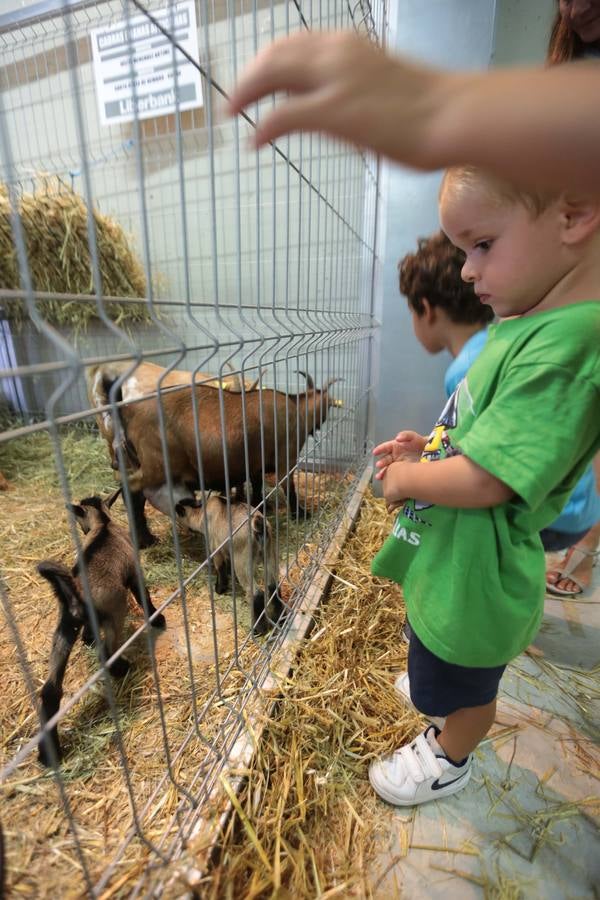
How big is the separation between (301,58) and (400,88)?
86 mm

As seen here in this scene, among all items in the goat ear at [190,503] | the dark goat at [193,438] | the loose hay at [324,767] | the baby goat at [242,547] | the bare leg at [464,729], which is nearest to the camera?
the loose hay at [324,767]

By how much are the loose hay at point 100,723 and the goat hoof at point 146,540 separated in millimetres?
43

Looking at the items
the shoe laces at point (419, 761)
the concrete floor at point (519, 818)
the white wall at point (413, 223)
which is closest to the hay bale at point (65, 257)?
the white wall at point (413, 223)

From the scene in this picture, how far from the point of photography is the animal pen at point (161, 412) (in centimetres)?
84

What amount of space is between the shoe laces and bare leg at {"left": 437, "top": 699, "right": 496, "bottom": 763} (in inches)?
1.6

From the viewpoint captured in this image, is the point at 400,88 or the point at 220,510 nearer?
the point at 400,88

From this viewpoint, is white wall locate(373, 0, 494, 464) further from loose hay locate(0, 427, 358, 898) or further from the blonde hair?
the blonde hair

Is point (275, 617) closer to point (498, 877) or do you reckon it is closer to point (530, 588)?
point (498, 877)

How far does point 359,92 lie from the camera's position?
33 cm

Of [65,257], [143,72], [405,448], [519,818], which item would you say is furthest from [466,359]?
[65,257]

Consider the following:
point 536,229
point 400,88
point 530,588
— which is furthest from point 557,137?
point 530,588

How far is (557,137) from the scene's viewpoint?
1.03 feet

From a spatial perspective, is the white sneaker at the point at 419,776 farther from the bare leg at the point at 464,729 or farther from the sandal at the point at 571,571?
the sandal at the point at 571,571

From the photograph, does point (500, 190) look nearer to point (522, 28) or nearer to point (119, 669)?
point (119, 669)
